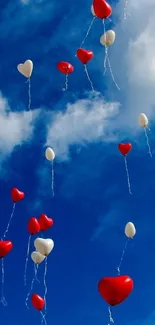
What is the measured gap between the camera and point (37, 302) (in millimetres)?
16656

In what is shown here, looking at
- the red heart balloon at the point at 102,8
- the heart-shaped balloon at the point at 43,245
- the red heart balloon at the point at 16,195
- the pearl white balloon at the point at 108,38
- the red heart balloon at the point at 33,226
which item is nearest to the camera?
the red heart balloon at the point at 102,8

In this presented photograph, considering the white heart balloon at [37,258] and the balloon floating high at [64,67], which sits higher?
the balloon floating high at [64,67]

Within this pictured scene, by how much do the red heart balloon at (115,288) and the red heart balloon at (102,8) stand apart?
7.40m

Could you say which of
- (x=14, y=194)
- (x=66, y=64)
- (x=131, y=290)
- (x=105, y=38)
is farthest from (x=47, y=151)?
(x=131, y=290)

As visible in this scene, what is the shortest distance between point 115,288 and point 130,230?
528 centimetres

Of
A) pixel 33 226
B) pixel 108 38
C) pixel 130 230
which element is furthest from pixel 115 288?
pixel 108 38

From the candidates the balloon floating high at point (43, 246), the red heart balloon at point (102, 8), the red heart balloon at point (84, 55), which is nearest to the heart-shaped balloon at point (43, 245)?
the balloon floating high at point (43, 246)

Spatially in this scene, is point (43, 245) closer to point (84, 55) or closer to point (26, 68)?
point (26, 68)

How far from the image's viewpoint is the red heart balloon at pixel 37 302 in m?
16.6

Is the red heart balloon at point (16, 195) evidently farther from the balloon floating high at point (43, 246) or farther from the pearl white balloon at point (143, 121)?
the pearl white balloon at point (143, 121)

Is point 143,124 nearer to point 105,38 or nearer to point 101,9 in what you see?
point 105,38

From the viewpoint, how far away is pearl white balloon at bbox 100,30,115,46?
15.8 metres

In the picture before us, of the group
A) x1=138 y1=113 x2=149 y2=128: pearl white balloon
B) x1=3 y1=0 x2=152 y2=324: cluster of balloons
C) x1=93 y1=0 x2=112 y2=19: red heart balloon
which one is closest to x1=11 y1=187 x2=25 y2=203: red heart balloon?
x1=3 y1=0 x2=152 y2=324: cluster of balloons

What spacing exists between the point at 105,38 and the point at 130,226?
6.06 m
